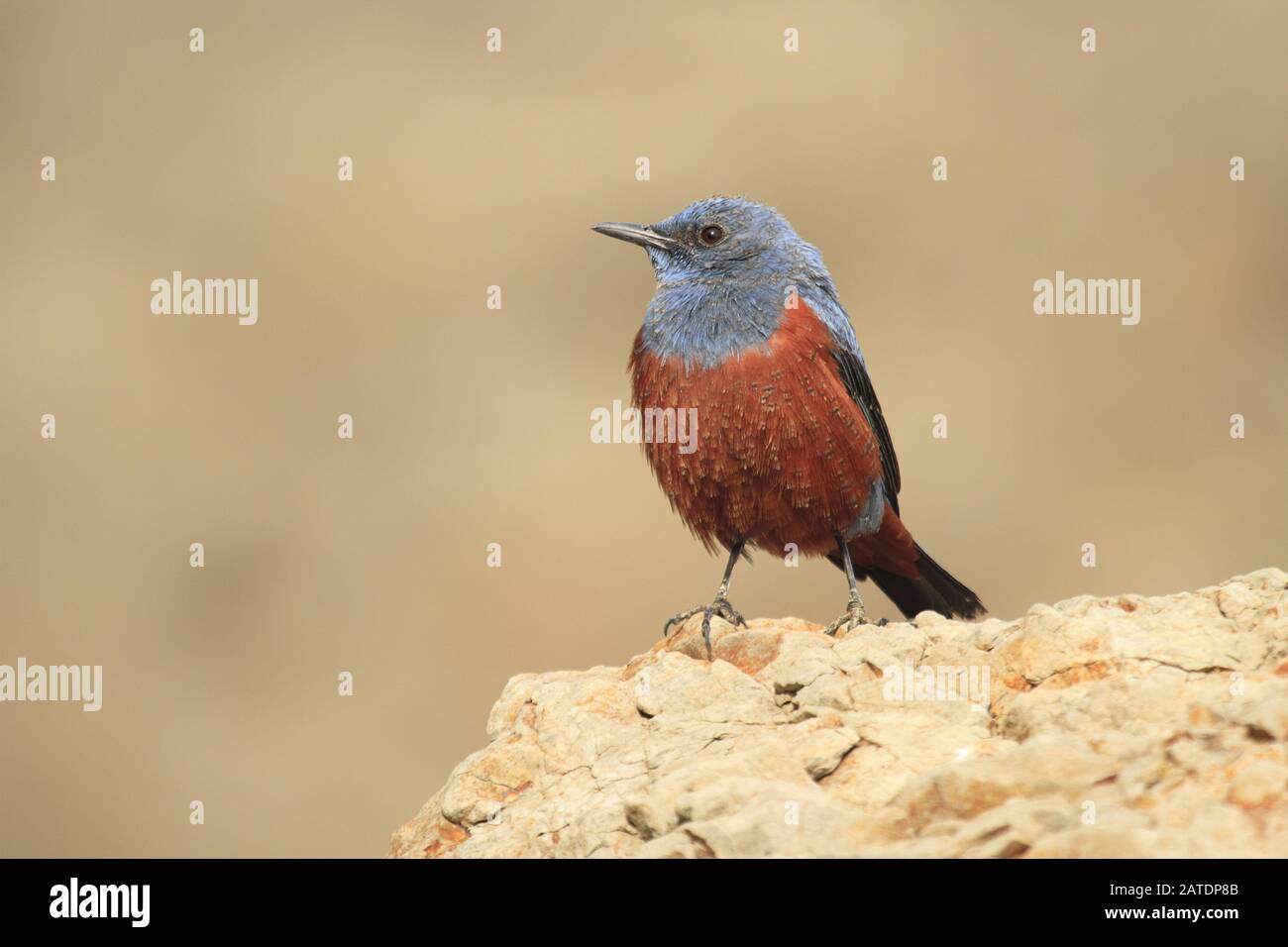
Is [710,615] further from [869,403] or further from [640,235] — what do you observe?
[640,235]

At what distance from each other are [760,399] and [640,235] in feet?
5.08

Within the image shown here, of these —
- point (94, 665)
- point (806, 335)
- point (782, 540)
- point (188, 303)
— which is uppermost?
point (188, 303)

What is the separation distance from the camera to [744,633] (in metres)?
6.73

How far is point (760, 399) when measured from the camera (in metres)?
7.48

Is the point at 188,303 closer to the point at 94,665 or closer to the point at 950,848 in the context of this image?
the point at 94,665

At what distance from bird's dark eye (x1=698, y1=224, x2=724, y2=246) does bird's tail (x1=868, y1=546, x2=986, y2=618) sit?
2249mm

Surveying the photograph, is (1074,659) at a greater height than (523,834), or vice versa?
(1074,659)

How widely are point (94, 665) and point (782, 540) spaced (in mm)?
11909

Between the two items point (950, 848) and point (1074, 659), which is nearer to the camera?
point (950, 848)

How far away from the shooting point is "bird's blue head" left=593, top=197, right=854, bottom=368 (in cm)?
768

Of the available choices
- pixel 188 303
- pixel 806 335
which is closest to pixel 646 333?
pixel 806 335
